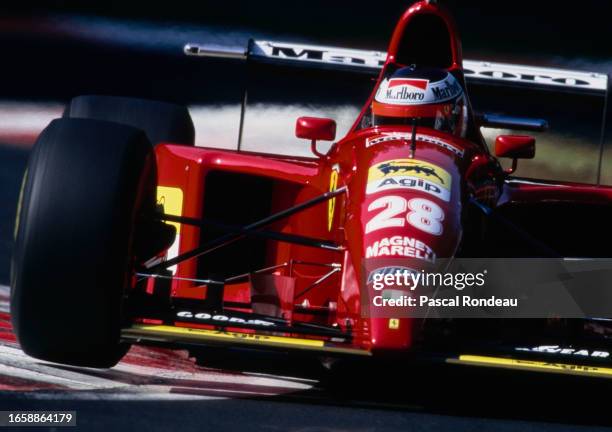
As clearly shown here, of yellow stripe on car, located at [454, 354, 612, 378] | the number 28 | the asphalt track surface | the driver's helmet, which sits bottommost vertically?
the asphalt track surface

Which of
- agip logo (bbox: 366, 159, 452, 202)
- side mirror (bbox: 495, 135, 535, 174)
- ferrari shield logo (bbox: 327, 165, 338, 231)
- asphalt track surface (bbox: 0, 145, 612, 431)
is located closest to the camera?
asphalt track surface (bbox: 0, 145, 612, 431)

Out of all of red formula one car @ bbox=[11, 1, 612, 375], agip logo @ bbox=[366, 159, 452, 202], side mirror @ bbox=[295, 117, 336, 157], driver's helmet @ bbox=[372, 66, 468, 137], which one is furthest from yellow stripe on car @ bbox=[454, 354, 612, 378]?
side mirror @ bbox=[295, 117, 336, 157]

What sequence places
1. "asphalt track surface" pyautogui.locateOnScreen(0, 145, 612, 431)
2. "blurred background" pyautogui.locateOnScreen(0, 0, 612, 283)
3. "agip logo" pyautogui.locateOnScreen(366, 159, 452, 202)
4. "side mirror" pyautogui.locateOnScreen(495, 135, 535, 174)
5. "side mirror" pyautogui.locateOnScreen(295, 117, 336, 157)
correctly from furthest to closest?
Answer: "blurred background" pyautogui.locateOnScreen(0, 0, 612, 283)
"side mirror" pyautogui.locateOnScreen(295, 117, 336, 157)
"side mirror" pyautogui.locateOnScreen(495, 135, 535, 174)
"agip logo" pyautogui.locateOnScreen(366, 159, 452, 202)
"asphalt track surface" pyautogui.locateOnScreen(0, 145, 612, 431)

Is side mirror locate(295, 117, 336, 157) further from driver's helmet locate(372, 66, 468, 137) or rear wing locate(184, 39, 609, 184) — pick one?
rear wing locate(184, 39, 609, 184)

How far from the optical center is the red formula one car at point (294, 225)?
4.05m

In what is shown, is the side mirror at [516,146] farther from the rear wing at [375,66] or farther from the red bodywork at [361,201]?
the rear wing at [375,66]

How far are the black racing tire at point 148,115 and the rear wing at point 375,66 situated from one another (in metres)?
0.51

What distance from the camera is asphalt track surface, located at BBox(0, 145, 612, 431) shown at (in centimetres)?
391

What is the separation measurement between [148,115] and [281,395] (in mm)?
2798

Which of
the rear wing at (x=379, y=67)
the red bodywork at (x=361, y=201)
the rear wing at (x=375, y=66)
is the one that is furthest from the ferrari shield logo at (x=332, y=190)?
the rear wing at (x=375, y=66)

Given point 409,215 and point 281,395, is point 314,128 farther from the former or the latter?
point 281,395

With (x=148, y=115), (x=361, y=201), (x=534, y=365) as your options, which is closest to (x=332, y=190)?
(x=361, y=201)

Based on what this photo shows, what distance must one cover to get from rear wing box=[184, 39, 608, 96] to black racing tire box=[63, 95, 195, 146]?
51 centimetres

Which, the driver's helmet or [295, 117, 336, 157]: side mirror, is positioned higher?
the driver's helmet
